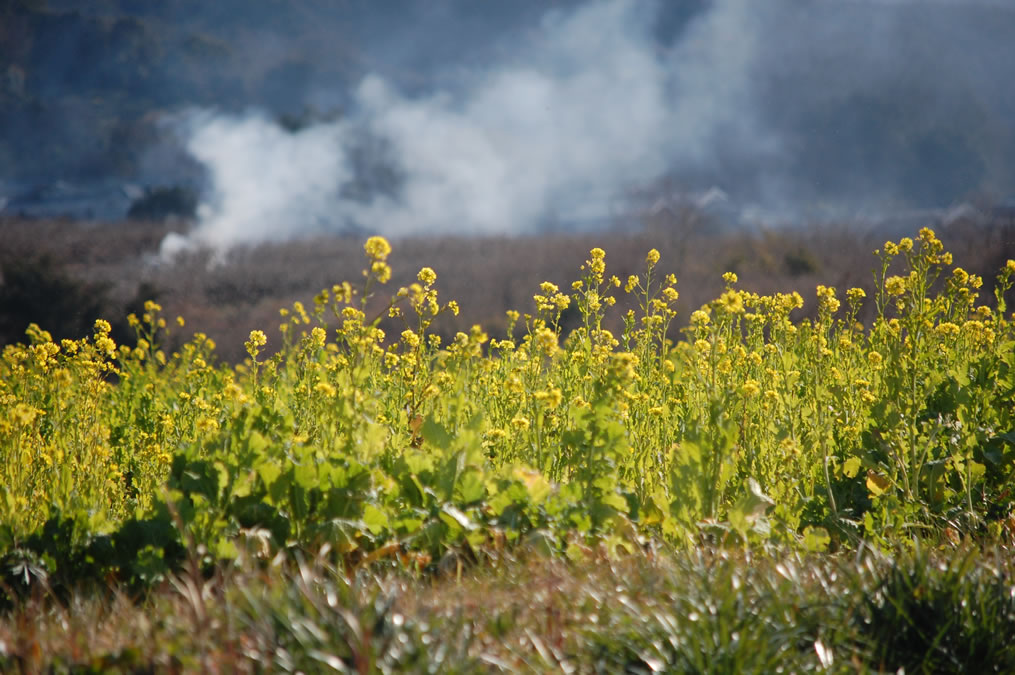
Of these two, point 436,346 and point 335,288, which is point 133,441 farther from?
point 335,288

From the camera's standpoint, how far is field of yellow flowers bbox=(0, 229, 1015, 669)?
2541 millimetres

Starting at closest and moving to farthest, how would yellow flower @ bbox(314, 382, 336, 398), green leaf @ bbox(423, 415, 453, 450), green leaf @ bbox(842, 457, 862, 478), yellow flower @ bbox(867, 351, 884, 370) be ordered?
green leaf @ bbox(423, 415, 453, 450)
yellow flower @ bbox(314, 382, 336, 398)
green leaf @ bbox(842, 457, 862, 478)
yellow flower @ bbox(867, 351, 884, 370)

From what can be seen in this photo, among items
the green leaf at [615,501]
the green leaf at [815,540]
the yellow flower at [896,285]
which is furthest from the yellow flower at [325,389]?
the yellow flower at [896,285]

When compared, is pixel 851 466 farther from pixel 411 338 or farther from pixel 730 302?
pixel 411 338

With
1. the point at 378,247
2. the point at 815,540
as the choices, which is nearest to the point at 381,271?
the point at 378,247

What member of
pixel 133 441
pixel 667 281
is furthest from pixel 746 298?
pixel 133 441

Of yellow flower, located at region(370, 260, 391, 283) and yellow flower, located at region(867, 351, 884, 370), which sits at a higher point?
yellow flower, located at region(370, 260, 391, 283)

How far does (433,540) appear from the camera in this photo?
255 centimetres

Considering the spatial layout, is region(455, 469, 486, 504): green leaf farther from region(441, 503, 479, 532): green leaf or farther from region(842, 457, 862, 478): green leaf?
region(842, 457, 862, 478): green leaf

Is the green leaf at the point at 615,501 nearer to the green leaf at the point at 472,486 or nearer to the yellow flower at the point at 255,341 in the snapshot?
the green leaf at the point at 472,486

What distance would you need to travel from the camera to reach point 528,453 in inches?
151

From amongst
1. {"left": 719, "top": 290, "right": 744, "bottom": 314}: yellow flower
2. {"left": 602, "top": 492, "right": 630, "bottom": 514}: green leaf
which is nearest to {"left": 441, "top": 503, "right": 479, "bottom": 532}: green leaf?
{"left": 602, "top": 492, "right": 630, "bottom": 514}: green leaf

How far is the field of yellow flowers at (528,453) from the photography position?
2.54 metres

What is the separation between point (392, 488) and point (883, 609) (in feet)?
5.46
